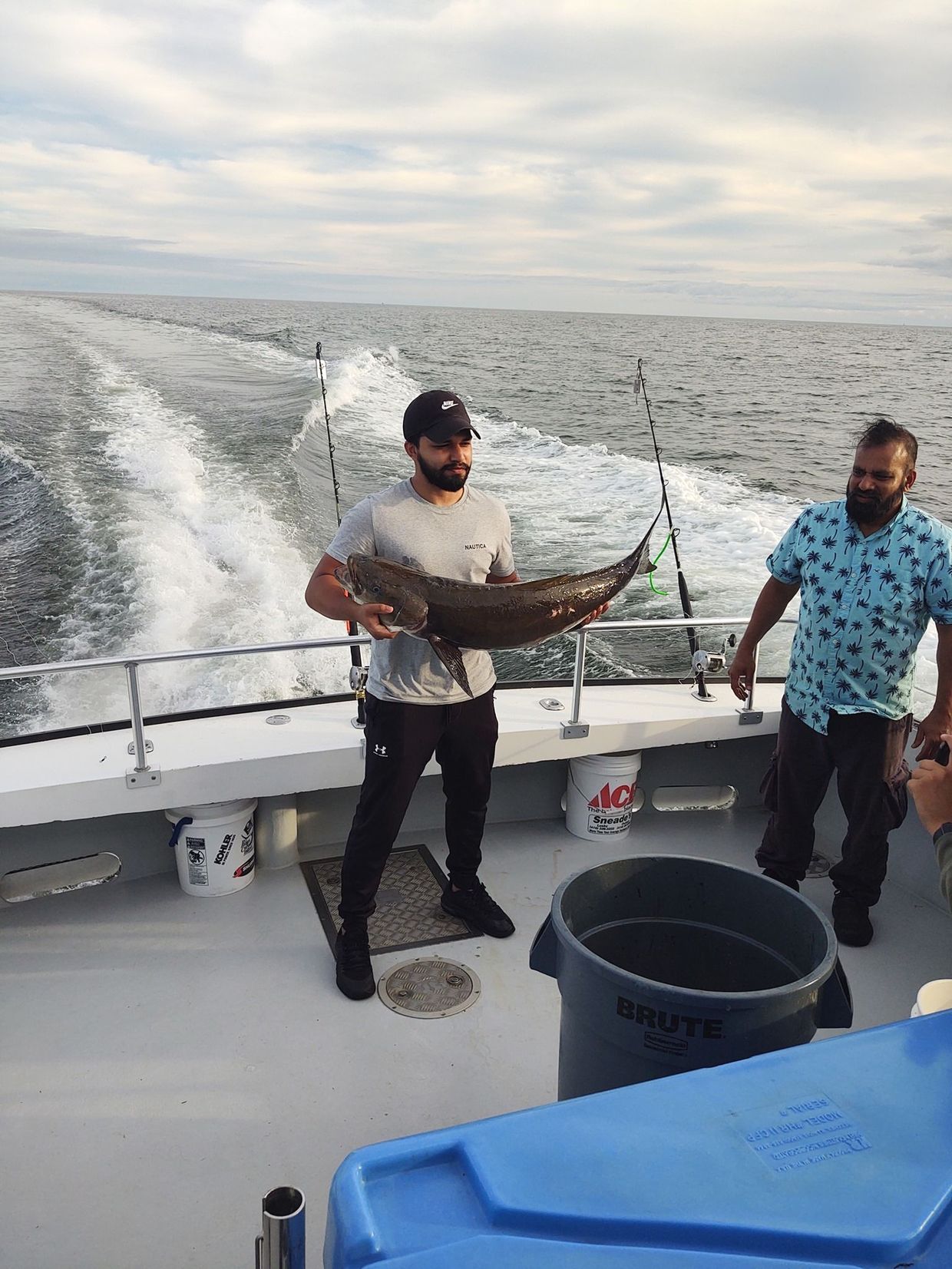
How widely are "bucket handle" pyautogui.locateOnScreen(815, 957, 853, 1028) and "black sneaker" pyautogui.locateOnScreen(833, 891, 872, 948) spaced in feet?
5.74

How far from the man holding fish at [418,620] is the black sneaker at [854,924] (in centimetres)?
143

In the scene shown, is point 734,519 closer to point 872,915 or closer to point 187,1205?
point 872,915

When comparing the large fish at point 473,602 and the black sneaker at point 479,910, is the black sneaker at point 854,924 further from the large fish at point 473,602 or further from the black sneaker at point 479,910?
the large fish at point 473,602

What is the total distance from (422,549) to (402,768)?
703mm

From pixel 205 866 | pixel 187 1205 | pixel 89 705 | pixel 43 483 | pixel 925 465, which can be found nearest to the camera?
pixel 187 1205

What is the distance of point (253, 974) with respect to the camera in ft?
10.5

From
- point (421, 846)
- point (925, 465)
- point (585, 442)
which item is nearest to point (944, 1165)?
point (421, 846)

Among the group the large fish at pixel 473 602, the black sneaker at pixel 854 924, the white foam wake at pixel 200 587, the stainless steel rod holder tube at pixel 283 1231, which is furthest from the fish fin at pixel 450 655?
the white foam wake at pixel 200 587

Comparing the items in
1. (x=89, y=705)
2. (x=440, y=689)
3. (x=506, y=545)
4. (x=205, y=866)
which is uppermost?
(x=506, y=545)

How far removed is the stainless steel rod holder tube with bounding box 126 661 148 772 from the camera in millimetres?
3221

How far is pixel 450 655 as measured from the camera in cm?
272

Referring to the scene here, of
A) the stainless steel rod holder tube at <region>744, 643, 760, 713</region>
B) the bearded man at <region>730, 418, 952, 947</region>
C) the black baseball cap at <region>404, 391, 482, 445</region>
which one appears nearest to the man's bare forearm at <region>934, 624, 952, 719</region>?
the bearded man at <region>730, 418, 952, 947</region>

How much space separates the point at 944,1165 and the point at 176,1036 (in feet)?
7.86

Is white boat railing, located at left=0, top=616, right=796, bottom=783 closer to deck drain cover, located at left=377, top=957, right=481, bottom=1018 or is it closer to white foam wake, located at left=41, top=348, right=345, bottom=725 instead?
deck drain cover, located at left=377, top=957, right=481, bottom=1018
